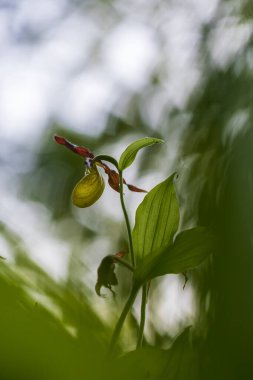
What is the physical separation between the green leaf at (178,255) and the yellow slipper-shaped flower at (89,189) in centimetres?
12

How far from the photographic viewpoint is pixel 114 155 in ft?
4.92

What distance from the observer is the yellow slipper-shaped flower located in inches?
21.6

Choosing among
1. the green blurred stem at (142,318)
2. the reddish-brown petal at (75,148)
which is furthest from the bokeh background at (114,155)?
the reddish-brown petal at (75,148)

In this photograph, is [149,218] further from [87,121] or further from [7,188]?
[87,121]

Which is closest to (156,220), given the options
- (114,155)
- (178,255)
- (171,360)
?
(178,255)

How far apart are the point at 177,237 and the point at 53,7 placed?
89.0 inches

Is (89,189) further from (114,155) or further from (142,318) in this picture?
(114,155)

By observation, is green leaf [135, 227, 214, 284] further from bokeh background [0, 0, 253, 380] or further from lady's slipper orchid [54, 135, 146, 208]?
lady's slipper orchid [54, 135, 146, 208]

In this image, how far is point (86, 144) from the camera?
161 centimetres

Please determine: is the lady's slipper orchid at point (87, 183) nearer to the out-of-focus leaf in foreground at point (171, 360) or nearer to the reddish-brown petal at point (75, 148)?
the reddish-brown petal at point (75, 148)

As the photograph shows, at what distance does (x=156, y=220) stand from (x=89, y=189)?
11cm

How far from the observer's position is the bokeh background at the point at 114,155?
18cm

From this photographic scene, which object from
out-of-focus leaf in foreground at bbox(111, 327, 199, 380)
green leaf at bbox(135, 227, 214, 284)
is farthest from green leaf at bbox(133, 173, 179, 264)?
out-of-focus leaf in foreground at bbox(111, 327, 199, 380)

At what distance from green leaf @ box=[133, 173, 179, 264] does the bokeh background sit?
0.02 meters
